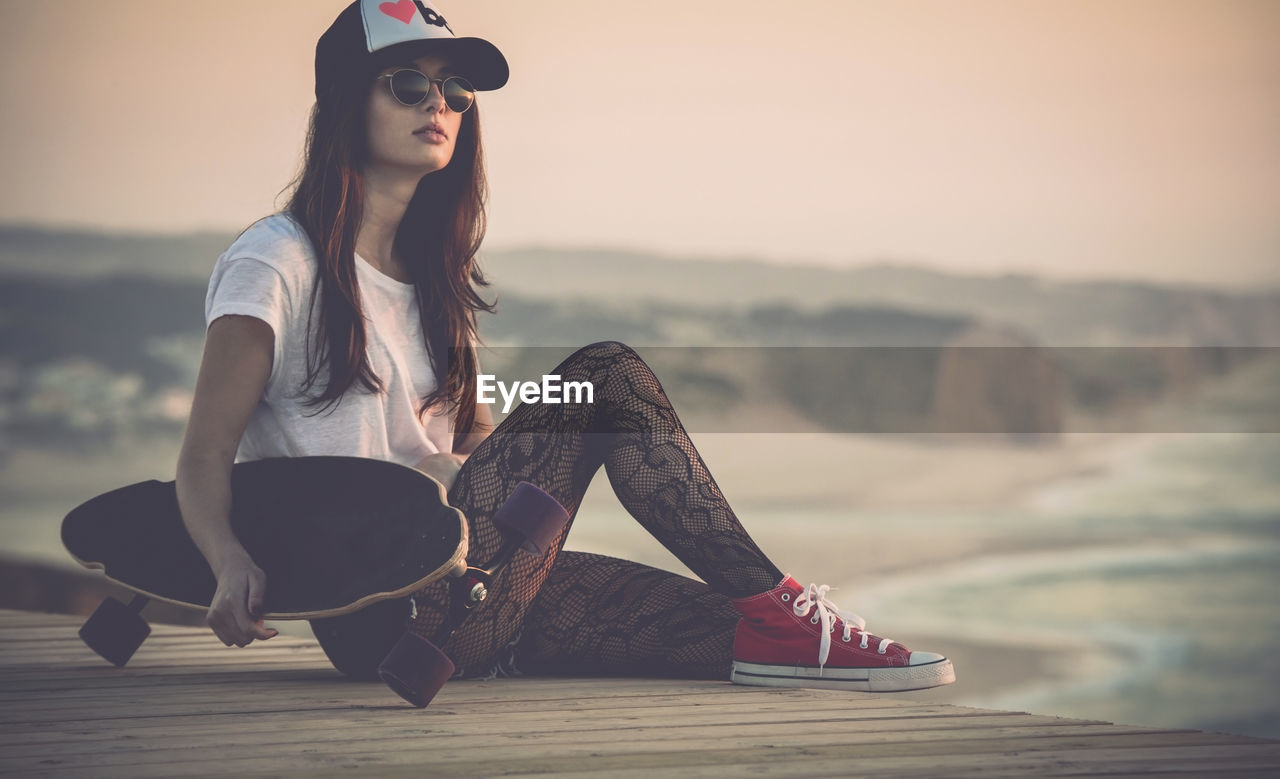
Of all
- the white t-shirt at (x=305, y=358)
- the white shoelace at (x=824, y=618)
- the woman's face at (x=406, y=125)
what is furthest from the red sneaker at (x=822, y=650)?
the woman's face at (x=406, y=125)

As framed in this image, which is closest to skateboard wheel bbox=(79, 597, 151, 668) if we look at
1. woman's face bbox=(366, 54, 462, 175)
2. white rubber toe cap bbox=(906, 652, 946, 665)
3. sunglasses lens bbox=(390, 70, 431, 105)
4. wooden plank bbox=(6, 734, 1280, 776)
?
wooden plank bbox=(6, 734, 1280, 776)

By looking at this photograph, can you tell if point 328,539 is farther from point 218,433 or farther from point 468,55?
point 468,55

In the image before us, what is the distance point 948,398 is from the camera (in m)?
16.1

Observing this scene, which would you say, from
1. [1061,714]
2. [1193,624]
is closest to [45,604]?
[1061,714]

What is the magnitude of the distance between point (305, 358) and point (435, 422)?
1.05ft

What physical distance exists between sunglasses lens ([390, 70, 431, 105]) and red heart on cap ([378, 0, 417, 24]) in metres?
0.09

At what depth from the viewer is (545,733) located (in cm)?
175

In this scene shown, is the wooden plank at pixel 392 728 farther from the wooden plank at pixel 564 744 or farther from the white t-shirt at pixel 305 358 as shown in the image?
the white t-shirt at pixel 305 358

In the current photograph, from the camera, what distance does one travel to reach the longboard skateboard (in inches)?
73.6

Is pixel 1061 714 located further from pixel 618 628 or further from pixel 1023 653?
pixel 1023 653

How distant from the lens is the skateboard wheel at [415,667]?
1.87 m

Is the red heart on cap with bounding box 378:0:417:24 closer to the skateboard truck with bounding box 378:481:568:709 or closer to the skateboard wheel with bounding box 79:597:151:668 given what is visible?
the skateboard truck with bounding box 378:481:568:709

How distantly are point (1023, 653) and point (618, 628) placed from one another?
42.9ft

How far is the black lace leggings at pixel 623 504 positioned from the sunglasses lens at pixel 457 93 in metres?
0.52
